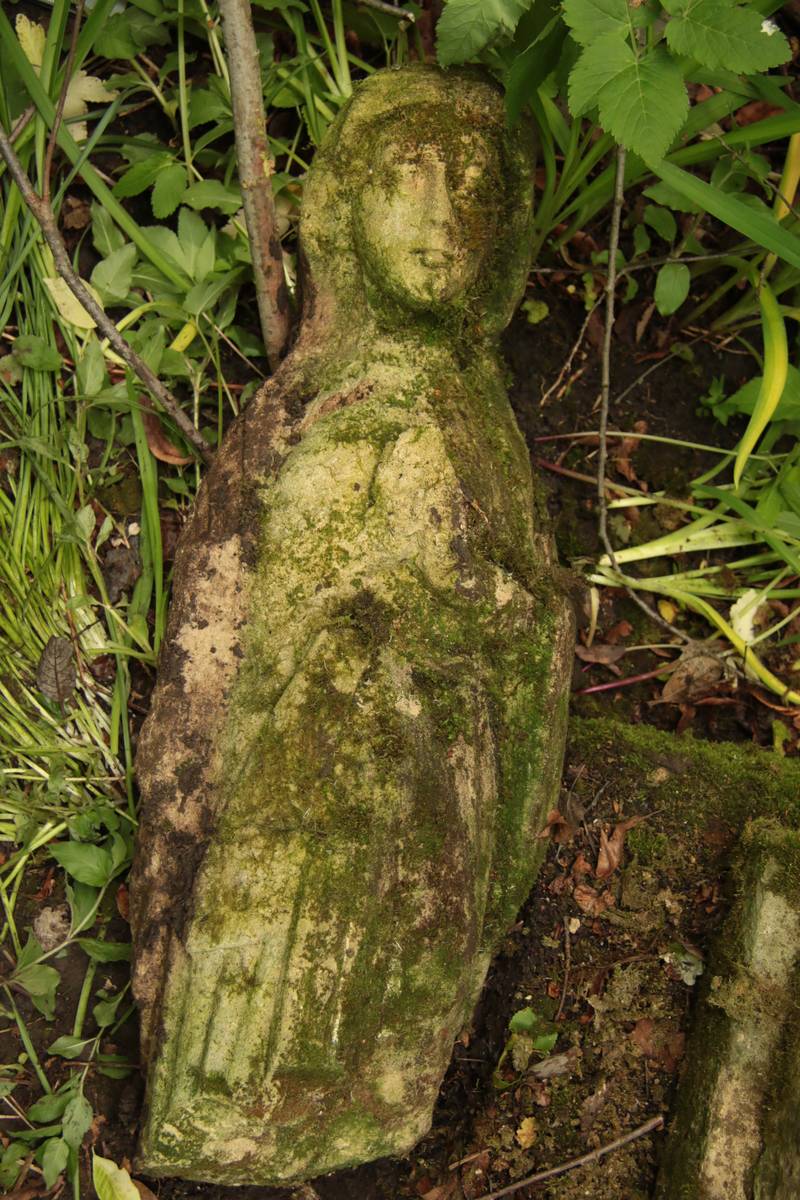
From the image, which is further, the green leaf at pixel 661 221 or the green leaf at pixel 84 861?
the green leaf at pixel 661 221

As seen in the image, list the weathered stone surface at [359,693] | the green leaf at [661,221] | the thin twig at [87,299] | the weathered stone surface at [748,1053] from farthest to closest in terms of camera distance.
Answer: the green leaf at [661,221] → the thin twig at [87,299] → the weathered stone surface at [748,1053] → the weathered stone surface at [359,693]

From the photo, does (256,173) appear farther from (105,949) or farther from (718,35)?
(105,949)

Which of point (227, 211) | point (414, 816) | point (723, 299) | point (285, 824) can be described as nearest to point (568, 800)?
point (414, 816)

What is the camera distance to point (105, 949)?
2.52 m

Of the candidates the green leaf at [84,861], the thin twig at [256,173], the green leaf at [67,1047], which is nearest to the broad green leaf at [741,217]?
the thin twig at [256,173]

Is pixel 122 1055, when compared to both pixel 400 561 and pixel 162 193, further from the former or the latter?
pixel 162 193

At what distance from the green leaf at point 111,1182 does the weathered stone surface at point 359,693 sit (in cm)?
26

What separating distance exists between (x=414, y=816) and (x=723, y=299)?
198cm

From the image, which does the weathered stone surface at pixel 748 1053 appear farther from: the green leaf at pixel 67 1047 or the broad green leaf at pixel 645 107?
the broad green leaf at pixel 645 107

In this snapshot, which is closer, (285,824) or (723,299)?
(285,824)

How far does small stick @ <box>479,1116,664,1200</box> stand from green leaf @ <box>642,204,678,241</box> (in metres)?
2.32

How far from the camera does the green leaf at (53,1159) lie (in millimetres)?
2361

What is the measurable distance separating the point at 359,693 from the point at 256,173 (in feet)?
4.22

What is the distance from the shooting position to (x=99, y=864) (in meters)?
2.51
